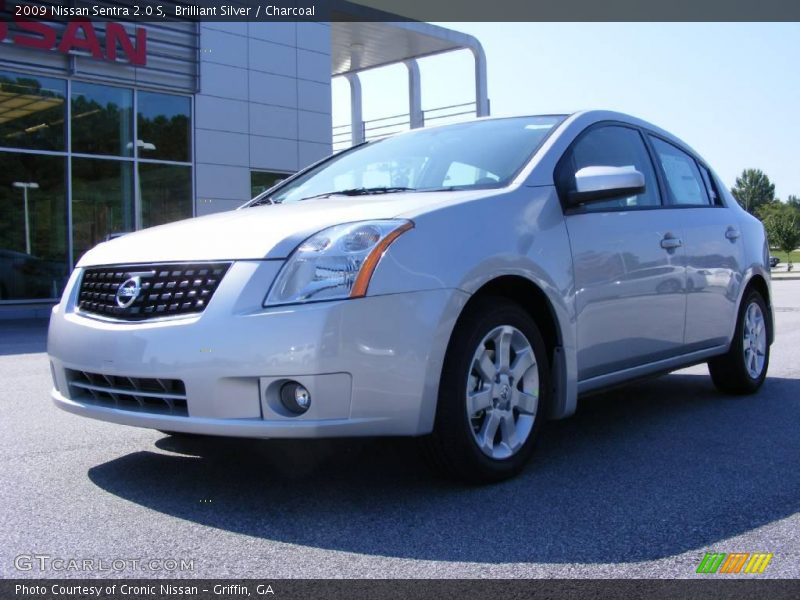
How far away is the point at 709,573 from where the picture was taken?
2643 millimetres

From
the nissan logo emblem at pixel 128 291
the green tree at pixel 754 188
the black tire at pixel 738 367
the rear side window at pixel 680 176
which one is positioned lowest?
the black tire at pixel 738 367

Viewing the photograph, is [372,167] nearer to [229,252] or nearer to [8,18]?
[229,252]

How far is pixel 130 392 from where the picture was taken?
3367mm

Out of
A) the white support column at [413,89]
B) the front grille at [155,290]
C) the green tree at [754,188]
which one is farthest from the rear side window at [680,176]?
the green tree at [754,188]

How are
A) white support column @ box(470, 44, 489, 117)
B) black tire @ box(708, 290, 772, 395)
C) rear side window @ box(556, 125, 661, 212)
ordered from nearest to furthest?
rear side window @ box(556, 125, 661, 212), black tire @ box(708, 290, 772, 395), white support column @ box(470, 44, 489, 117)

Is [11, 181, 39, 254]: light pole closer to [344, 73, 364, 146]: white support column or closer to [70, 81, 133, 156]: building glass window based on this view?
[70, 81, 133, 156]: building glass window

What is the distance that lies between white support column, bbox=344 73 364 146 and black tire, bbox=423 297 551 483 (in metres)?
19.0

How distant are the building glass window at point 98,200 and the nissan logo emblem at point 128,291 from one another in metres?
13.3

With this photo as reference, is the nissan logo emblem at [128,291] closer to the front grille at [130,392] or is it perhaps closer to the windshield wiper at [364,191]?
the front grille at [130,392]

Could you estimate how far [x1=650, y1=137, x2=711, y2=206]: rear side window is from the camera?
5.13 metres

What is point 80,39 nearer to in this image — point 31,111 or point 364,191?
point 31,111

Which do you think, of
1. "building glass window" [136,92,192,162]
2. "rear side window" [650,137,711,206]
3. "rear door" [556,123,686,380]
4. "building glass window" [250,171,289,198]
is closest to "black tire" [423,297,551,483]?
"rear door" [556,123,686,380]

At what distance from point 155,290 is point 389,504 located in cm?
119

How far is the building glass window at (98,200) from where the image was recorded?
Answer: 1622 centimetres
